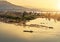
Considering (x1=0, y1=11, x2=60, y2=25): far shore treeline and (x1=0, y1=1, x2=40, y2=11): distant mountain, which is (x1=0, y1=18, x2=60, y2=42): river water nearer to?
(x1=0, y1=11, x2=60, y2=25): far shore treeline

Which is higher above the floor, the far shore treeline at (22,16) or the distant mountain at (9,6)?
the distant mountain at (9,6)

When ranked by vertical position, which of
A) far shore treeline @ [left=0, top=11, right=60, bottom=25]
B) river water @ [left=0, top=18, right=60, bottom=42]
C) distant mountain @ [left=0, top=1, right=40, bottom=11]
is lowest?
river water @ [left=0, top=18, right=60, bottom=42]

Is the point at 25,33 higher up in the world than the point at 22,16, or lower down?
lower down

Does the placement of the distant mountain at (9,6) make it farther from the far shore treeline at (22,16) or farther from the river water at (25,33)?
the river water at (25,33)

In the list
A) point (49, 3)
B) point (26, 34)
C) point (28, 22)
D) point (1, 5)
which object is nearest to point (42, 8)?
point (49, 3)

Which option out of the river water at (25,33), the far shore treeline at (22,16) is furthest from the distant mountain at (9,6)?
the river water at (25,33)

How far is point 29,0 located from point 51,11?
241 millimetres

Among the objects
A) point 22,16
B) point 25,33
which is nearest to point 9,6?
→ point 22,16

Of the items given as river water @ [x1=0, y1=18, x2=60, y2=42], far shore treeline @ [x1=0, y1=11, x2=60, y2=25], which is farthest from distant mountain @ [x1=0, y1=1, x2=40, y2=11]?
river water @ [x1=0, y1=18, x2=60, y2=42]

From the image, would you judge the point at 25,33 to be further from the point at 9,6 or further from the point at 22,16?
the point at 9,6

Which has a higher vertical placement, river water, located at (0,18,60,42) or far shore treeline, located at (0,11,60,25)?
far shore treeline, located at (0,11,60,25)

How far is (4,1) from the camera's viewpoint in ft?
4.65

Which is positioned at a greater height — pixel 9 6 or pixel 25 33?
pixel 9 6

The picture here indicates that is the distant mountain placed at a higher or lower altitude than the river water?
higher
